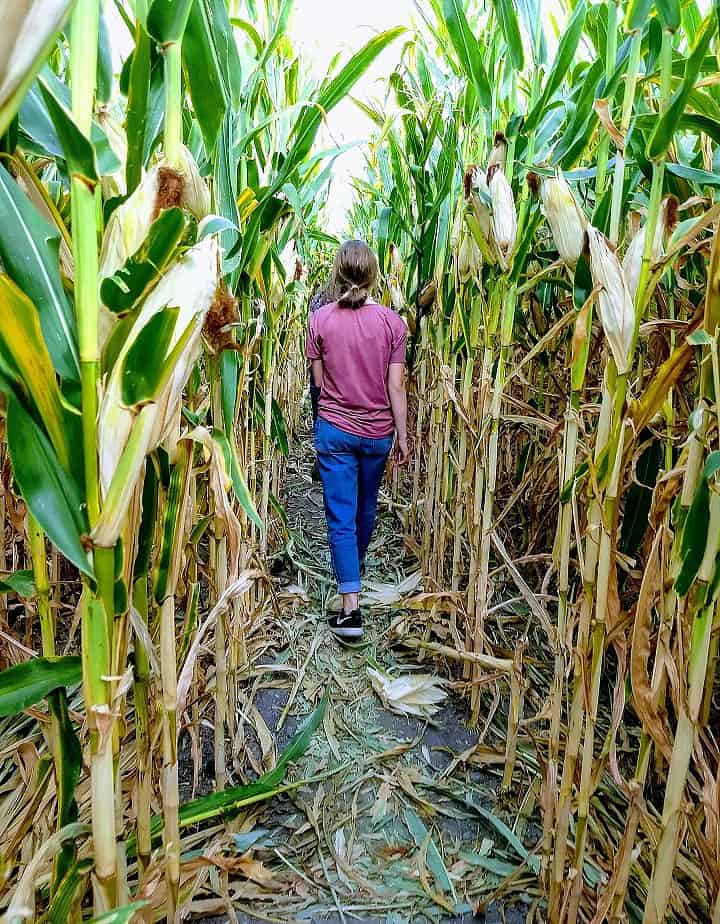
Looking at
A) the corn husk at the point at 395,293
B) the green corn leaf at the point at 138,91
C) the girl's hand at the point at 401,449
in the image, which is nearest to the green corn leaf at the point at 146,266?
the green corn leaf at the point at 138,91

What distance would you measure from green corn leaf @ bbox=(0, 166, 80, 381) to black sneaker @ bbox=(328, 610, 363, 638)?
1440 mm

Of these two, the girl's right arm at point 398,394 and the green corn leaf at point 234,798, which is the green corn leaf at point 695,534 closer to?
the green corn leaf at point 234,798

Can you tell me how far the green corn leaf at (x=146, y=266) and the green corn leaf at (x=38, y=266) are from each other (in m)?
0.05

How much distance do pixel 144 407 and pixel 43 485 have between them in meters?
0.10

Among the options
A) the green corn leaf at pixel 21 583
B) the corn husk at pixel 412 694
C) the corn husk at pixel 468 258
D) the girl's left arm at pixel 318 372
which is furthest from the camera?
the girl's left arm at pixel 318 372

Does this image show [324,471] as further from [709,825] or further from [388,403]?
[709,825]

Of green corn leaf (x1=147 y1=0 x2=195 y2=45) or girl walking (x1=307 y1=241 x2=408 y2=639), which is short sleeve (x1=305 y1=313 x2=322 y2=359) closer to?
girl walking (x1=307 y1=241 x2=408 y2=639)

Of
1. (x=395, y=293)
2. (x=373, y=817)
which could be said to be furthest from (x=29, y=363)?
(x=395, y=293)

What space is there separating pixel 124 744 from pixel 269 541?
3.64ft

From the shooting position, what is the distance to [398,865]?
1.11 meters

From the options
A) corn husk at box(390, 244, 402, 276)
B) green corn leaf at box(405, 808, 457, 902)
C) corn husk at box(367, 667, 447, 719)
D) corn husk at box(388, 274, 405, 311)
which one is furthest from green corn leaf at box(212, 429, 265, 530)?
corn husk at box(390, 244, 402, 276)

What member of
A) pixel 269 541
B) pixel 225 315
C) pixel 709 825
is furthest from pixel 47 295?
pixel 269 541

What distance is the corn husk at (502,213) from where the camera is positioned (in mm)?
1137

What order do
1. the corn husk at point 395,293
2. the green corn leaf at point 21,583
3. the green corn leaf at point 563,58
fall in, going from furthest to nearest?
the corn husk at point 395,293
the green corn leaf at point 563,58
the green corn leaf at point 21,583
